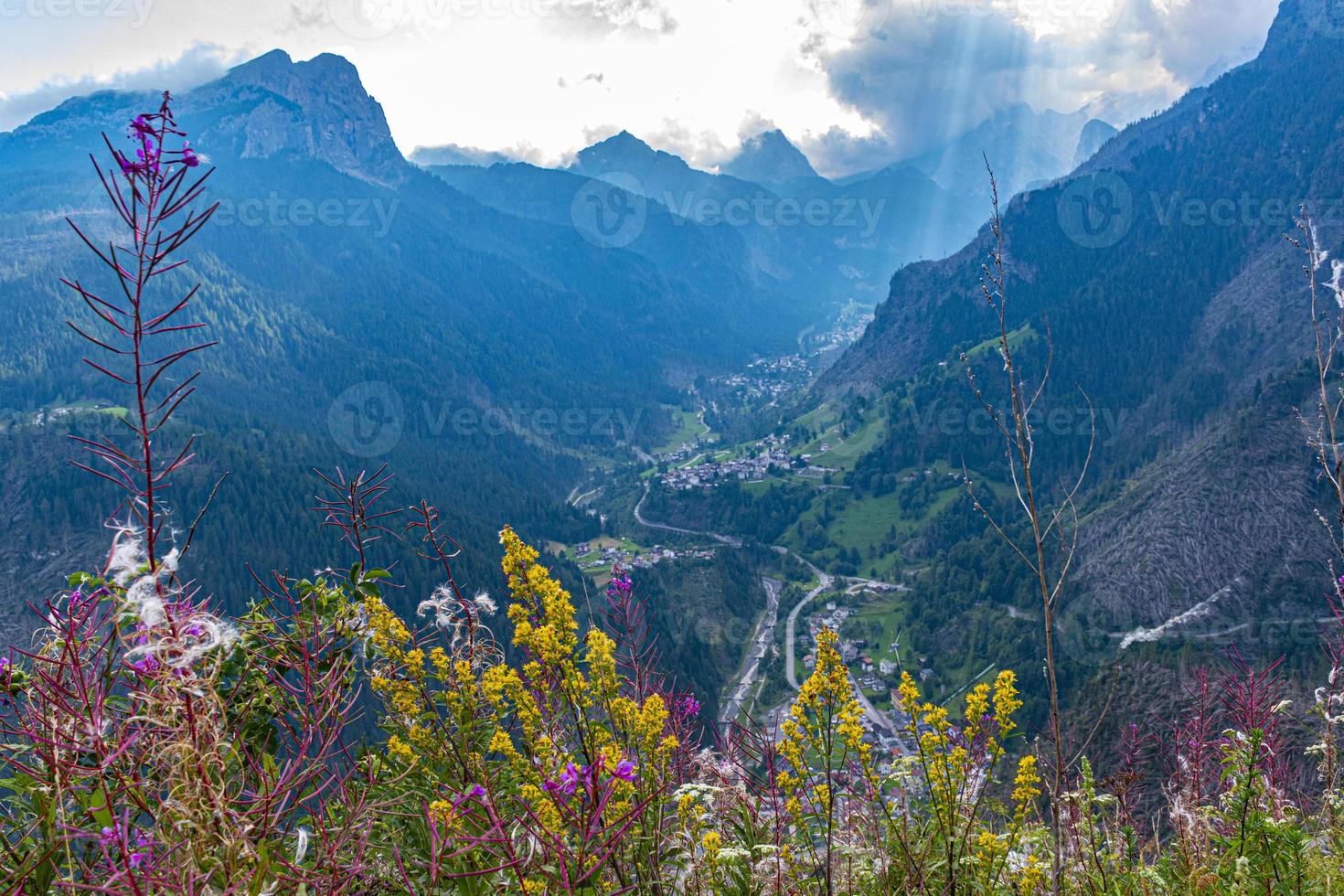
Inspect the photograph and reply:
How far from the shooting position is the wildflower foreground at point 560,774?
10.5 ft

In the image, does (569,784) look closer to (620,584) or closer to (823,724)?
(620,584)

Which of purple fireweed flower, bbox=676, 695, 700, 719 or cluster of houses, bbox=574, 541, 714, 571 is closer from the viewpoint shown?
purple fireweed flower, bbox=676, 695, 700, 719

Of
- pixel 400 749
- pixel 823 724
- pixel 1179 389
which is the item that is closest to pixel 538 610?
pixel 400 749

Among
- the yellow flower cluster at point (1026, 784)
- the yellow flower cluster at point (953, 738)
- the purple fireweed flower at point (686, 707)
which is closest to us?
the yellow flower cluster at point (953, 738)

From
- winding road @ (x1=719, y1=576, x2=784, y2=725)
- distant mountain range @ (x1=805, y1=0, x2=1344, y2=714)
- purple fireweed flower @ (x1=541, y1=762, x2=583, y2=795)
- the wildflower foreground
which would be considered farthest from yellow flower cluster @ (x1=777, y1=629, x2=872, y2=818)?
winding road @ (x1=719, y1=576, x2=784, y2=725)

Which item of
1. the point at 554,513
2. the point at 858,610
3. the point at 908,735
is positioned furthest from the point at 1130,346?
the point at 908,735

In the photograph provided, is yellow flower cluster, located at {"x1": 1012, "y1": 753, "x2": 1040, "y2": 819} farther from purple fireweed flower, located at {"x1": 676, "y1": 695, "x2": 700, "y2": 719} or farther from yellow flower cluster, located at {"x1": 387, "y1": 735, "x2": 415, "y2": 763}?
yellow flower cluster, located at {"x1": 387, "y1": 735, "x2": 415, "y2": 763}

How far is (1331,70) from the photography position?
6708 inches

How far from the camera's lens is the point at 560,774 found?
3.74m

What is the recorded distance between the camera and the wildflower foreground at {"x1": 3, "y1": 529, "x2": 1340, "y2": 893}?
3.20 metres

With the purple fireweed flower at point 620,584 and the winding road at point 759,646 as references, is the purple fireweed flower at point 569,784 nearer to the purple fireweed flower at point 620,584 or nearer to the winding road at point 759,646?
the purple fireweed flower at point 620,584

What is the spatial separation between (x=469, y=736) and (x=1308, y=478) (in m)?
82.6

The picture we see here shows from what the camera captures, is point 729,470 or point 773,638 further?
point 729,470

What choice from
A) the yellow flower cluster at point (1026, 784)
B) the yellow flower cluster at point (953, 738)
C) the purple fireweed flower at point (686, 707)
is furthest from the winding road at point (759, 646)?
the yellow flower cluster at point (953, 738)
